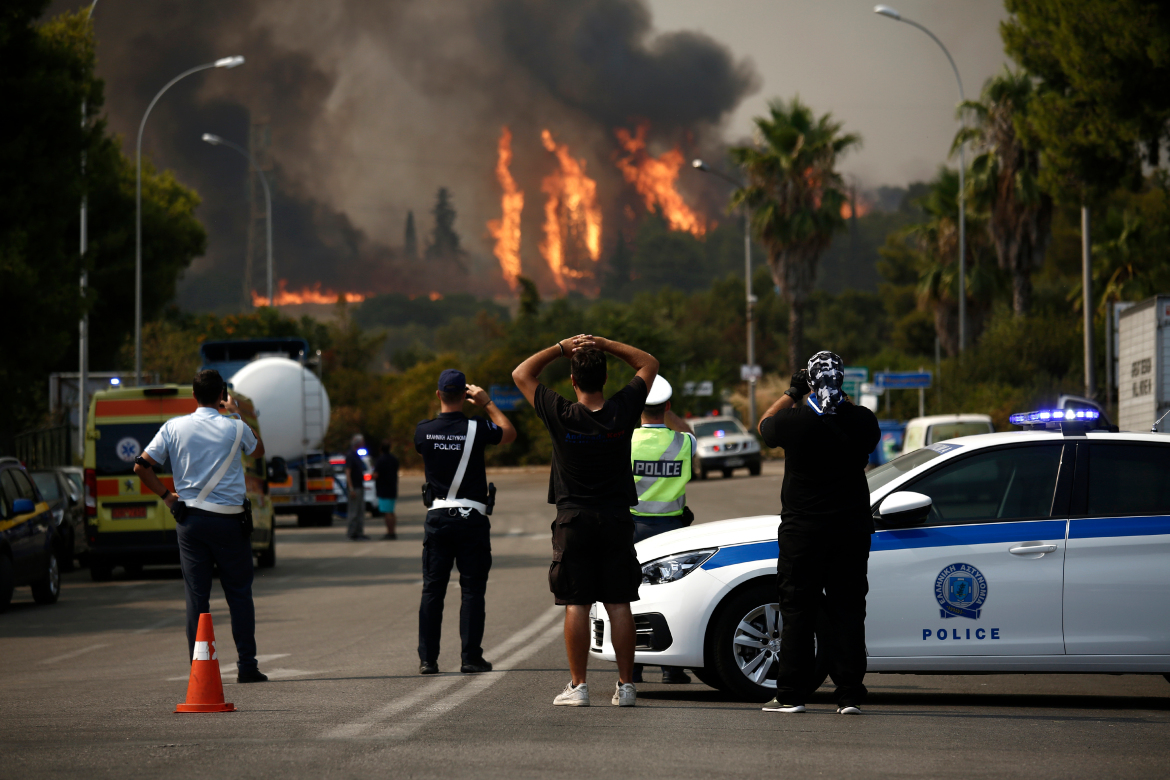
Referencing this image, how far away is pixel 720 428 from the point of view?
4366 centimetres

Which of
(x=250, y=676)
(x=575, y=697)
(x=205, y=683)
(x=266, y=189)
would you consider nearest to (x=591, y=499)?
(x=575, y=697)

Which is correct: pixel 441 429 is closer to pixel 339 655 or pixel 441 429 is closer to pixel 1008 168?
pixel 339 655

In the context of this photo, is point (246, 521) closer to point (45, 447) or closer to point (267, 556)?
point (267, 556)

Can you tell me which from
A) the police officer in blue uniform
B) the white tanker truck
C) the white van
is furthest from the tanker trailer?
the police officer in blue uniform

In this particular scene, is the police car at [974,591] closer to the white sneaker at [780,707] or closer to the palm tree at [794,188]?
the white sneaker at [780,707]

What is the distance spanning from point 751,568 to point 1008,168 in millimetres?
34431

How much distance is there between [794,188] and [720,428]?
8.43 m

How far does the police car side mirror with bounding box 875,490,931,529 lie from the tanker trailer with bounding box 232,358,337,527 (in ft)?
77.4

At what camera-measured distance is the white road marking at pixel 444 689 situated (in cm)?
700

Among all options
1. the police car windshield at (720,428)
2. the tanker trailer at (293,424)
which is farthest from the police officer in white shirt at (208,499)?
the police car windshield at (720,428)

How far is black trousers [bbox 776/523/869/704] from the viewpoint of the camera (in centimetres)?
731

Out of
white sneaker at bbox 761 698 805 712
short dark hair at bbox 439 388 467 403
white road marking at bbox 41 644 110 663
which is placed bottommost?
white road marking at bbox 41 644 110 663

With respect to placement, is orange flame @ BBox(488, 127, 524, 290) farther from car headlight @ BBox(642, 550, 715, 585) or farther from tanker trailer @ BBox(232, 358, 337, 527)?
car headlight @ BBox(642, 550, 715, 585)

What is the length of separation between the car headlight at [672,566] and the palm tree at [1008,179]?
109ft
